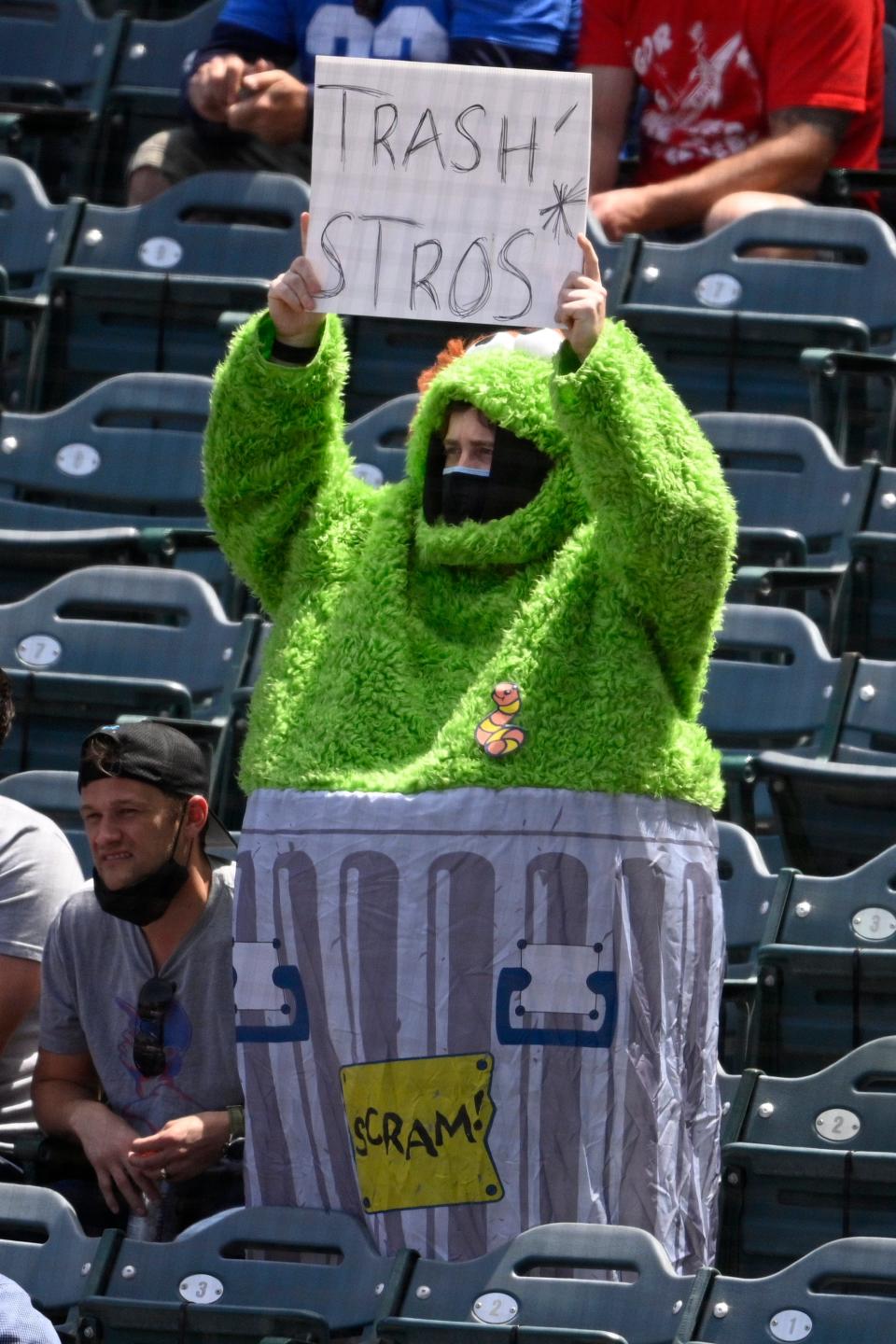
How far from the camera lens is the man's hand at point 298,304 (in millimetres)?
2580

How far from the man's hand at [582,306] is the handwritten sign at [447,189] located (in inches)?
0.6

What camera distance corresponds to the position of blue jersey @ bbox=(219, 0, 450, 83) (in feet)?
16.0

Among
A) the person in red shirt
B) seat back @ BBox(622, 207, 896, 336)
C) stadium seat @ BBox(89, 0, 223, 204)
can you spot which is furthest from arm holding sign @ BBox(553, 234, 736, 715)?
stadium seat @ BBox(89, 0, 223, 204)

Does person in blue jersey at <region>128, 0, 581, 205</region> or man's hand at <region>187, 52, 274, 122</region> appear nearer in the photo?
person in blue jersey at <region>128, 0, 581, 205</region>

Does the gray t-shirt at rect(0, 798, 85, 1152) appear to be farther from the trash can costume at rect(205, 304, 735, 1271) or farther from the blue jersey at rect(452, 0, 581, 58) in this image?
the blue jersey at rect(452, 0, 581, 58)

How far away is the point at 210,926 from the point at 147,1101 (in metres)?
0.24

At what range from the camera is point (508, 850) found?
2508 mm

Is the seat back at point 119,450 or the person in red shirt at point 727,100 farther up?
the person in red shirt at point 727,100

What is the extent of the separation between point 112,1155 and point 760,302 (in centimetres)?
253

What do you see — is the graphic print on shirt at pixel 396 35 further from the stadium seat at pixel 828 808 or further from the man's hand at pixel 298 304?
the man's hand at pixel 298 304

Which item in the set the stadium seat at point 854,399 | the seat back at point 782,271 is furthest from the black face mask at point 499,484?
the seat back at point 782,271

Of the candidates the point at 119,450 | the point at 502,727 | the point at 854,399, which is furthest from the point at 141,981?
the point at 854,399

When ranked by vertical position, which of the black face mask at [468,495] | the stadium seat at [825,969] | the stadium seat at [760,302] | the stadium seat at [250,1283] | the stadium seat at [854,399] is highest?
the stadium seat at [760,302]

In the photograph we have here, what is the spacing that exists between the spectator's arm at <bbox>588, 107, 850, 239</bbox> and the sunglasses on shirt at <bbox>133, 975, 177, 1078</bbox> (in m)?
2.54
